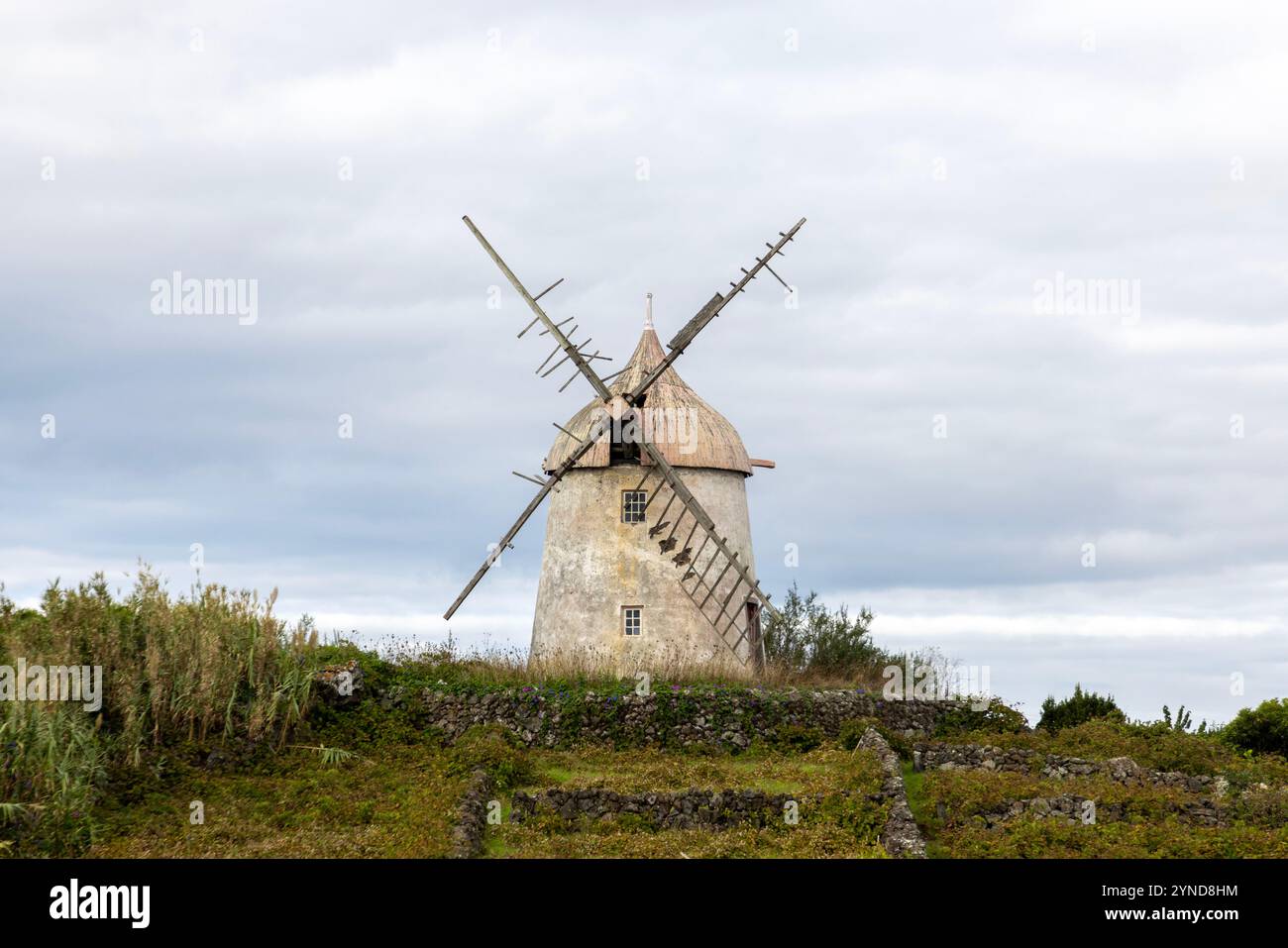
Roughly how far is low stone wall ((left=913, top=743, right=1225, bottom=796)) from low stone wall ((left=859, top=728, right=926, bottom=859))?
1387 millimetres

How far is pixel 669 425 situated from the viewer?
107ft

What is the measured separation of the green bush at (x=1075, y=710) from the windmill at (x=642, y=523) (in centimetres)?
658

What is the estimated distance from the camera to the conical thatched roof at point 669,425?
32375mm

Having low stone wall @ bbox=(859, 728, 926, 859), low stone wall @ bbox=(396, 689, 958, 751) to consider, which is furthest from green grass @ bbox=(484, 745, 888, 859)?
low stone wall @ bbox=(396, 689, 958, 751)

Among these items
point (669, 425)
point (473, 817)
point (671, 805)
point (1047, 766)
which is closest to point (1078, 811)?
point (1047, 766)

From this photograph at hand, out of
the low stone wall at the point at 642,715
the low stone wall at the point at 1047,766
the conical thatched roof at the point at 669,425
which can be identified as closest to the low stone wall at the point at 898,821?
the low stone wall at the point at 1047,766

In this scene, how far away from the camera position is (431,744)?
26.1m

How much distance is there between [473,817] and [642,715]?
7.74 metres

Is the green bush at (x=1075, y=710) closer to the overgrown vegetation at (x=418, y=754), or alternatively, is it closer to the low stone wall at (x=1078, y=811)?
the overgrown vegetation at (x=418, y=754)

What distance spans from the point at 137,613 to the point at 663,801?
9044 mm
